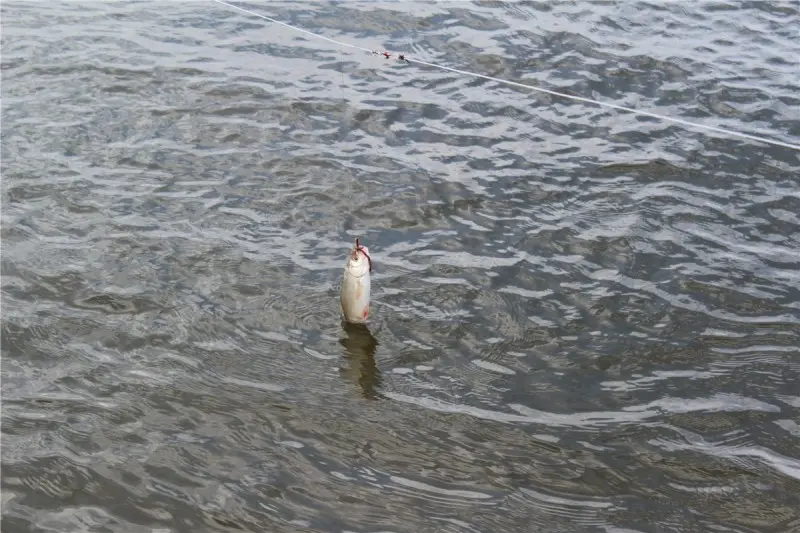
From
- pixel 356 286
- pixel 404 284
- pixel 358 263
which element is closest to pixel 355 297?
pixel 356 286

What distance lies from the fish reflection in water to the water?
2 cm

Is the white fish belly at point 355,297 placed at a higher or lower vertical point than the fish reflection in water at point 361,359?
higher

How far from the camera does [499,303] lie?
7953 mm

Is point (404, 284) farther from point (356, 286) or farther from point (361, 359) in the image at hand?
point (361, 359)

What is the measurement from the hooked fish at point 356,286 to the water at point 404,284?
0.75ft

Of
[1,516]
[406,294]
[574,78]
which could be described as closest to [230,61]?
[574,78]

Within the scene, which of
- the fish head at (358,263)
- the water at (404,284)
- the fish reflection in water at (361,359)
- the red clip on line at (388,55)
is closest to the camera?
the water at (404,284)

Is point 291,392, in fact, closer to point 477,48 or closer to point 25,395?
point 25,395

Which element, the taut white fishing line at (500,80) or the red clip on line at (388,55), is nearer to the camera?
the taut white fishing line at (500,80)

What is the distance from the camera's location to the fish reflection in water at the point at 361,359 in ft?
23.2

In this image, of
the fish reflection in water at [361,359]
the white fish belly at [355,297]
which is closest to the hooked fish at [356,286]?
the white fish belly at [355,297]

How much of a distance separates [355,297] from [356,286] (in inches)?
3.5

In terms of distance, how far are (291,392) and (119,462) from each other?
1.32 m

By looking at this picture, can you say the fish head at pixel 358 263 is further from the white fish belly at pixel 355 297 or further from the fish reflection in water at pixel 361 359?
the fish reflection in water at pixel 361 359
